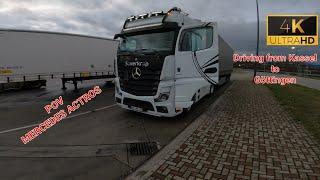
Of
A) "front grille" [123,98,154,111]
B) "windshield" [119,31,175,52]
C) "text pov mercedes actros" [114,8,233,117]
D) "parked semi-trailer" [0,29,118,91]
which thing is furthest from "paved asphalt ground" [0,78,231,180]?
"parked semi-trailer" [0,29,118,91]

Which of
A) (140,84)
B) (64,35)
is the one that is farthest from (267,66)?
(140,84)

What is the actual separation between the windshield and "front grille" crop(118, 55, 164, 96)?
1.17 feet

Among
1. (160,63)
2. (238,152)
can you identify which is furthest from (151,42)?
(238,152)

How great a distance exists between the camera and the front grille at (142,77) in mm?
7863

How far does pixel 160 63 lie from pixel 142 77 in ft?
2.56

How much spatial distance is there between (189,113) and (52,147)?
504cm

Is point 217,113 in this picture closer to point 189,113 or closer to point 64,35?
point 189,113

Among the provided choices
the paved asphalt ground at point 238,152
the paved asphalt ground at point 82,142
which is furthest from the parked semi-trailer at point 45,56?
the paved asphalt ground at point 238,152

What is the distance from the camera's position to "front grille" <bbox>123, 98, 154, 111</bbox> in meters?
8.17

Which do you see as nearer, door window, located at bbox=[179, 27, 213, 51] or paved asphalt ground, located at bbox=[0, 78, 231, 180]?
paved asphalt ground, located at bbox=[0, 78, 231, 180]

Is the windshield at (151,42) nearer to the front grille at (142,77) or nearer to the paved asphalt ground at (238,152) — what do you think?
the front grille at (142,77)

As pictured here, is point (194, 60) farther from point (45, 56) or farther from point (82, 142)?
point (45, 56)

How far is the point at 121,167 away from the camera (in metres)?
5.02

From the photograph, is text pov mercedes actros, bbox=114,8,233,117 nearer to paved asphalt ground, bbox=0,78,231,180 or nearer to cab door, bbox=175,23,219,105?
cab door, bbox=175,23,219,105
